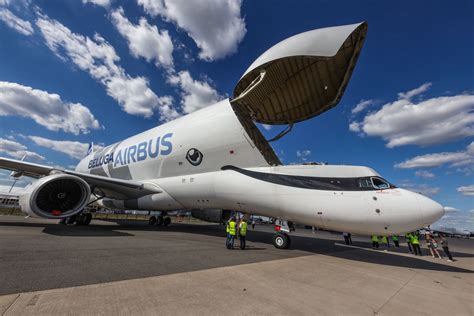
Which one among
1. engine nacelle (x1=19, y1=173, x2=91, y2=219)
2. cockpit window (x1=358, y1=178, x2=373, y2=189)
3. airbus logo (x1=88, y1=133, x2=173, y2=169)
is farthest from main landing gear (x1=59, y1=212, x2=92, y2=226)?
cockpit window (x1=358, y1=178, x2=373, y2=189)

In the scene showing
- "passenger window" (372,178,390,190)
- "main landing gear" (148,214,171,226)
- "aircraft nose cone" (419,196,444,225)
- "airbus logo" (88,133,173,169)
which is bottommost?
"main landing gear" (148,214,171,226)

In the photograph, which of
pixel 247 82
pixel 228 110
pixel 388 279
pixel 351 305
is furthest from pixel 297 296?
pixel 247 82

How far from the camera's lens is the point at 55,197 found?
1081 cm

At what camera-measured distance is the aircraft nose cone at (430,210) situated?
7.11 meters

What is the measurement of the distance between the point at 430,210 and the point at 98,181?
48.2ft

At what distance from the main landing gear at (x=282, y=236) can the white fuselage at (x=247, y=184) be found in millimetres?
623

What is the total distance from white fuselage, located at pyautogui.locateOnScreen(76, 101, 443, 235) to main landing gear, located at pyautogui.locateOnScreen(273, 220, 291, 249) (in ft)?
2.04

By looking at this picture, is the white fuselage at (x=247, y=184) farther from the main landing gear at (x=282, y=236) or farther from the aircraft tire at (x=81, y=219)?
the aircraft tire at (x=81, y=219)

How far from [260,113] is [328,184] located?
752cm

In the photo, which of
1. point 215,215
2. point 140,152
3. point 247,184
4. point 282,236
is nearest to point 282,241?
point 282,236

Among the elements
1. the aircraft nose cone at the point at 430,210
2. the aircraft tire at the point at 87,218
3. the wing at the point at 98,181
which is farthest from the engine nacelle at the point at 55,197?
the aircraft nose cone at the point at 430,210

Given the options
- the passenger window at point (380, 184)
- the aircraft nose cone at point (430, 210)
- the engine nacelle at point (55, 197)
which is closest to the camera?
the aircraft nose cone at point (430, 210)

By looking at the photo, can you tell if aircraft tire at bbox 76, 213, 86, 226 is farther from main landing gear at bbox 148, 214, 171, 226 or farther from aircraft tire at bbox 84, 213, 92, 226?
main landing gear at bbox 148, 214, 171, 226

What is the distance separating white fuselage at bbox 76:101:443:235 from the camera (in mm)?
7551
